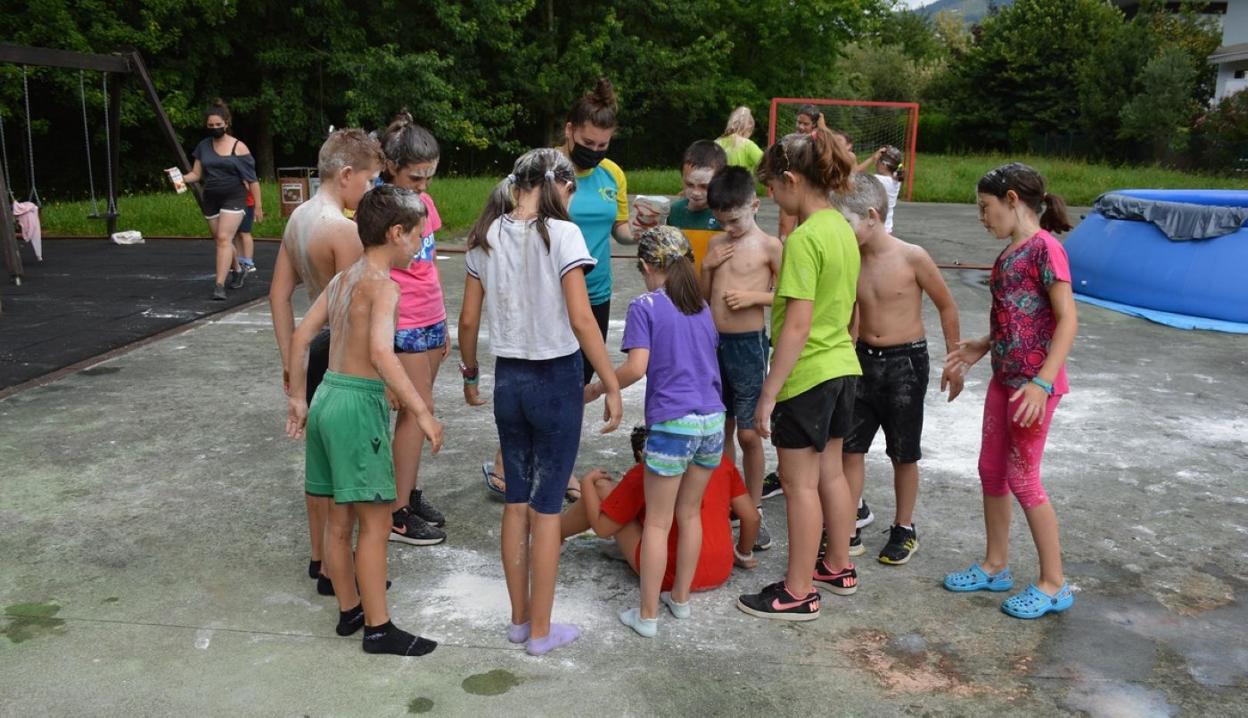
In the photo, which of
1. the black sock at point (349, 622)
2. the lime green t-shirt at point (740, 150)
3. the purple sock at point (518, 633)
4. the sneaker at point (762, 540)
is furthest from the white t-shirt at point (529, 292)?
the lime green t-shirt at point (740, 150)

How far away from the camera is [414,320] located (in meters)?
4.10

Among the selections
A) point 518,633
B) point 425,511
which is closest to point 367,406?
point 518,633

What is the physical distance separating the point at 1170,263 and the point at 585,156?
7017 millimetres

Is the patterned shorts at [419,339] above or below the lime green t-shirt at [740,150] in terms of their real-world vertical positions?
below

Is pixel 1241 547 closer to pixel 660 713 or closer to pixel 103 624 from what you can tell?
pixel 660 713

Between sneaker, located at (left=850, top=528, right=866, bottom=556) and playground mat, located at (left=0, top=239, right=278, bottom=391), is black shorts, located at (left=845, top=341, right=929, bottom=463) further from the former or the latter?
playground mat, located at (left=0, top=239, right=278, bottom=391)

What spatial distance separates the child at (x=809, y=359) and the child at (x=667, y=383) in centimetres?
20

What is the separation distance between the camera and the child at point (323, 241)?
3623mm

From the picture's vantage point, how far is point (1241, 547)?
14.0 feet

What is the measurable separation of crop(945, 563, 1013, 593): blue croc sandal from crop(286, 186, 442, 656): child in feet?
6.31

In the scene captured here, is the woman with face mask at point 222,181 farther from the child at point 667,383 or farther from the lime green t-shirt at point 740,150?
the child at point 667,383

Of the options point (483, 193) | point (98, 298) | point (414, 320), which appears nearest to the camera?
point (414, 320)

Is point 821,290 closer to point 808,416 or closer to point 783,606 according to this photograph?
point 808,416

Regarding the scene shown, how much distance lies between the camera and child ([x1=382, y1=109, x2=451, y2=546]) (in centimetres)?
396
